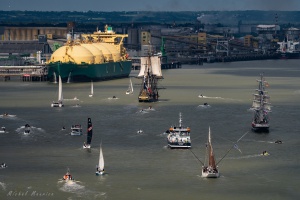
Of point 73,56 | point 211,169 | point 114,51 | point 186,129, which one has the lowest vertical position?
point 211,169

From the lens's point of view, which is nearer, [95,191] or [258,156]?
[95,191]

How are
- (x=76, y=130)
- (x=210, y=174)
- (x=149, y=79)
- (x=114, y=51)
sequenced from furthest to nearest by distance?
(x=114, y=51)
(x=149, y=79)
(x=76, y=130)
(x=210, y=174)

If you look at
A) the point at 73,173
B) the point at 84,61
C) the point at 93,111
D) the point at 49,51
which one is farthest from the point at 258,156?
the point at 49,51

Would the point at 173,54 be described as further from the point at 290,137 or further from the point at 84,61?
the point at 290,137

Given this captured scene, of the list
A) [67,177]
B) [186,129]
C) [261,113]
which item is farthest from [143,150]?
[261,113]

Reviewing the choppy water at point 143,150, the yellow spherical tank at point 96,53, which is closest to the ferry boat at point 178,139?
the choppy water at point 143,150

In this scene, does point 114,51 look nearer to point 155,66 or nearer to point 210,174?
point 155,66

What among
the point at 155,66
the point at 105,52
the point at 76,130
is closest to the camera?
the point at 76,130
